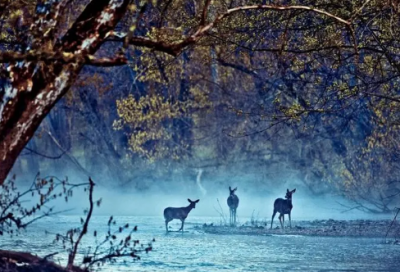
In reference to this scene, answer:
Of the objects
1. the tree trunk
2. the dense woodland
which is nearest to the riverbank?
the dense woodland

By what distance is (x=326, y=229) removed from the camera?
2492 cm

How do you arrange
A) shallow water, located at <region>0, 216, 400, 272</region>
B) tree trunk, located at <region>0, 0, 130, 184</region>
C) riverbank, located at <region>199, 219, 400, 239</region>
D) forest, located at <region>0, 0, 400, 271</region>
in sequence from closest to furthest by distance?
tree trunk, located at <region>0, 0, 130, 184</region> → shallow water, located at <region>0, 216, 400, 272</region> → riverbank, located at <region>199, 219, 400, 239</region> → forest, located at <region>0, 0, 400, 271</region>

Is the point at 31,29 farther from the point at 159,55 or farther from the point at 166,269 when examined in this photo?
the point at 159,55

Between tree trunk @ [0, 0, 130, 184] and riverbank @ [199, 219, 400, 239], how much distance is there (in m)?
13.6

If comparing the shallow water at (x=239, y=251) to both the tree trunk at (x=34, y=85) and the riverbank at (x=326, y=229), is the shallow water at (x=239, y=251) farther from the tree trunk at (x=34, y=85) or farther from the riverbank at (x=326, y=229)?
the tree trunk at (x=34, y=85)

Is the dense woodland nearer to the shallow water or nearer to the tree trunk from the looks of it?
the shallow water

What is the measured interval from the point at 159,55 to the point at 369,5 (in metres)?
16.1

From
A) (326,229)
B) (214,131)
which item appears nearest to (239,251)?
(326,229)

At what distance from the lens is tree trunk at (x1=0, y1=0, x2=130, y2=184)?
34.3 feet

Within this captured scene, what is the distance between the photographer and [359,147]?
31328mm

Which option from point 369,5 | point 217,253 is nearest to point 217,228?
point 217,253

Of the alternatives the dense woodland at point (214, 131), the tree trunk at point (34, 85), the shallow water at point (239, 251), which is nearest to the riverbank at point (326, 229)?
the shallow water at point (239, 251)

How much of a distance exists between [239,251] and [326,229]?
5.92m

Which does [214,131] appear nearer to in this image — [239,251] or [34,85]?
[239,251]
